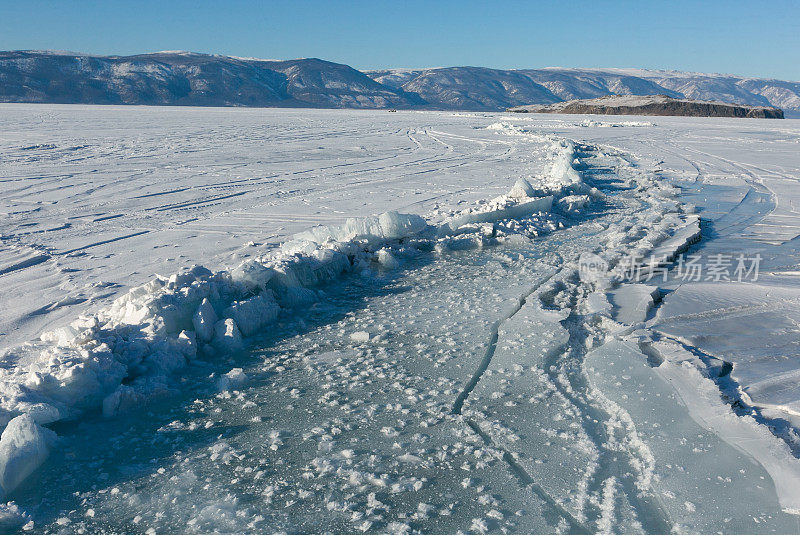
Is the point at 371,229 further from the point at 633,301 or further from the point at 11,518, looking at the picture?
the point at 11,518

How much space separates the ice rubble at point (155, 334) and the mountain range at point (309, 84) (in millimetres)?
79410

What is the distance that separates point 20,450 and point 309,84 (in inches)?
4695

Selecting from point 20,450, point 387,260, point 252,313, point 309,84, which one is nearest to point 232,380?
point 252,313

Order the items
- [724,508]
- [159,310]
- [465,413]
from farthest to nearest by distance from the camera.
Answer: [159,310]
[465,413]
[724,508]

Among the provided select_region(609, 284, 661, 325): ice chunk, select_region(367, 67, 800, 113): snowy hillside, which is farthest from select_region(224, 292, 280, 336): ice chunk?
select_region(367, 67, 800, 113): snowy hillside

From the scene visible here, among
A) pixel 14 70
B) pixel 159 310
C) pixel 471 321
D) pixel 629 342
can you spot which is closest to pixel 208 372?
pixel 159 310

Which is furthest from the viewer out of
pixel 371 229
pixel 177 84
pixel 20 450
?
pixel 177 84

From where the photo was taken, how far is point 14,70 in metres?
81.7

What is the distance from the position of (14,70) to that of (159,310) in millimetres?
100479

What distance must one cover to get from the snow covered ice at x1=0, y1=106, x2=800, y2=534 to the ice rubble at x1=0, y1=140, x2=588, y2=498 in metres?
0.01

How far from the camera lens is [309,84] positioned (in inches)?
4478

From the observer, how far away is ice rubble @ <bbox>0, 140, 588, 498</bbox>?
7.67 ft

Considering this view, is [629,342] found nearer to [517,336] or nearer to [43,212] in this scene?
[517,336]

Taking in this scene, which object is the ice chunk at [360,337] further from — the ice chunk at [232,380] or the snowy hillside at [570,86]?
the snowy hillside at [570,86]
